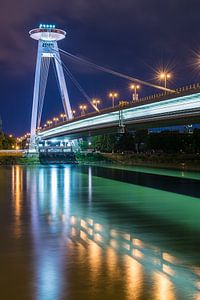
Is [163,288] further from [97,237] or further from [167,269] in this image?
[97,237]

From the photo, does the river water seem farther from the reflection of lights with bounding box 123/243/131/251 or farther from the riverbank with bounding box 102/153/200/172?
the riverbank with bounding box 102/153/200/172

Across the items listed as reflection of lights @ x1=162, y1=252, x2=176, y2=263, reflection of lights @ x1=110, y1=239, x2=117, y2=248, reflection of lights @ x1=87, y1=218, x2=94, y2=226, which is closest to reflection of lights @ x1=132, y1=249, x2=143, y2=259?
reflection of lights @ x1=162, y1=252, x2=176, y2=263

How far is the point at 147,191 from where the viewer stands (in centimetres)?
2948

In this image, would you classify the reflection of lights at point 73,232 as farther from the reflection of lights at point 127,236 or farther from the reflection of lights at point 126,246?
the reflection of lights at point 126,246

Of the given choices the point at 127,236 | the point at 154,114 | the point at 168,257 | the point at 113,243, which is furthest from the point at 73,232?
the point at 154,114

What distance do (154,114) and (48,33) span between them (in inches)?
1946

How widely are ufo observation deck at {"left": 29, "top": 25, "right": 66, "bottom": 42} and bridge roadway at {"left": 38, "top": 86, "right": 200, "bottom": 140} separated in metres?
24.0

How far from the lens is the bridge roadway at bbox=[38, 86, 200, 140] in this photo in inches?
1608

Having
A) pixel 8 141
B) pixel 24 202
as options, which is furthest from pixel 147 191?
pixel 8 141

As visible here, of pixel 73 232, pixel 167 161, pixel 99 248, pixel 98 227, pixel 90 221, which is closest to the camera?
pixel 99 248

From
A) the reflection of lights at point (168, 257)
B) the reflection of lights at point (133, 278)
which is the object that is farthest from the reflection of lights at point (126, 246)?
the reflection of lights at point (133, 278)

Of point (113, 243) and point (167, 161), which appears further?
point (167, 161)

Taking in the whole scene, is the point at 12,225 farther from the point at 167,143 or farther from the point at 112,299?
the point at 167,143

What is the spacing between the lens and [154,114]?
160ft
